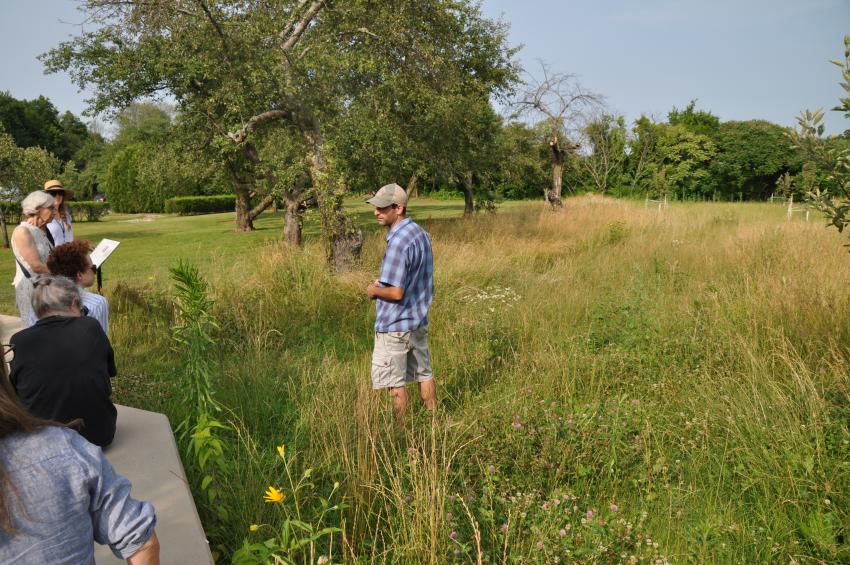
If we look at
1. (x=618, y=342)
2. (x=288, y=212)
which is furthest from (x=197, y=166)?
(x=618, y=342)

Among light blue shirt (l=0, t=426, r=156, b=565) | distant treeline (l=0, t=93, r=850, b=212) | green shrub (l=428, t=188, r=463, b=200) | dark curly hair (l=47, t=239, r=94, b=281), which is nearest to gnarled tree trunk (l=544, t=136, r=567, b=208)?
distant treeline (l=0, t=93, r=850, b=212)

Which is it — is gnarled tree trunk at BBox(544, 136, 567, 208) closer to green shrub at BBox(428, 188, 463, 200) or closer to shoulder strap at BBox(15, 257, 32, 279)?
shoulder strap at BBox(15, 257, 32, 279)

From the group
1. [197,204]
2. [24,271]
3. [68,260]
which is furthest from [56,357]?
[197,204]

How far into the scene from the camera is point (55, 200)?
17.2 feet

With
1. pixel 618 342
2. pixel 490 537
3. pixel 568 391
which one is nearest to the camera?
pixel 490 537

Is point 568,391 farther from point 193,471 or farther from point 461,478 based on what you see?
point 193,471

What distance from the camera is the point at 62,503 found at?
59.5 inches

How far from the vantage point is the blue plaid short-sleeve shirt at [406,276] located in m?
4.28

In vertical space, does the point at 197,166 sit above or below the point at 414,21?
below

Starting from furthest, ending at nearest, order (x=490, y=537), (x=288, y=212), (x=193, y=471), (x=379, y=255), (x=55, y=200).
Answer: (x=288, y=212) → (x=379, y=255) → (x=55, y=200) → (x=193, y=471) → (x=490, y=537)

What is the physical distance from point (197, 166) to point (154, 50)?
6.88 m

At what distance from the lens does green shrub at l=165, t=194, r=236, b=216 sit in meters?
38.8

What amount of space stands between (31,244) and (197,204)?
1437 inches

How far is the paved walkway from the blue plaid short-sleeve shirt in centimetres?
158
